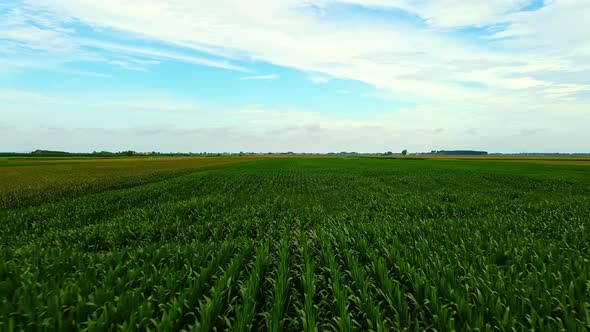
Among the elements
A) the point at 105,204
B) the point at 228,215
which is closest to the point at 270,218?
the point at 228,215

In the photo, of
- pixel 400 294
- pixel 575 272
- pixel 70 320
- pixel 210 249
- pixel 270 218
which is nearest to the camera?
pixel 70 320

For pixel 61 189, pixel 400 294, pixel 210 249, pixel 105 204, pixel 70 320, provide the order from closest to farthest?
pixel 70 320
pixel 400 294
pixel 210 249
pixel 105 204
pixel 61 189

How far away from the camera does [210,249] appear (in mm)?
7469

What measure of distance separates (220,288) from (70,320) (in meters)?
2.07

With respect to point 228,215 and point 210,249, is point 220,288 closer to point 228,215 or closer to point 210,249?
point 210,249

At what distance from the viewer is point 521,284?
510 cm

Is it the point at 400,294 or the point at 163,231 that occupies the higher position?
the point at 400,294

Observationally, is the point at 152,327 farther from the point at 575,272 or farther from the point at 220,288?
the point at 575,272

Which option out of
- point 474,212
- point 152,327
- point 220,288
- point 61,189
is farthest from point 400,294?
point 61,189

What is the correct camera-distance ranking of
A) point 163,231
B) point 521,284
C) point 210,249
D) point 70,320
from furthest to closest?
point 163,231
point 210,249
point 521,284
point 70,320

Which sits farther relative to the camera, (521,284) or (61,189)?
(61,189)

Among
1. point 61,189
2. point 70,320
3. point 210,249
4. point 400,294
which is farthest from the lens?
point 61,189

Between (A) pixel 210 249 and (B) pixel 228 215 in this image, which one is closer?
(A) pixel 210 249

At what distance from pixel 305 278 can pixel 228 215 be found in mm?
9431
